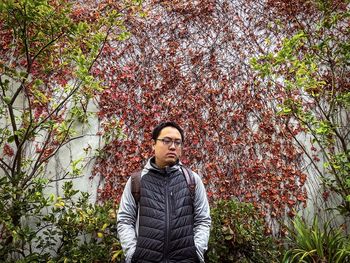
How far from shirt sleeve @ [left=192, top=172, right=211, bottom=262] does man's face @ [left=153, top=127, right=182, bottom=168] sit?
0.23 meters

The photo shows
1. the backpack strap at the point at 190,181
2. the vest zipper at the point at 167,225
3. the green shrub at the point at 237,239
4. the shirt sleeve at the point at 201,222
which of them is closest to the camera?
the vest zipper at the point at 167,225

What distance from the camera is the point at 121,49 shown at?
4730 mm

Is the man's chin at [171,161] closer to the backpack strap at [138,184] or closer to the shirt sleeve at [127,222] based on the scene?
the backpack strap at [138,184]

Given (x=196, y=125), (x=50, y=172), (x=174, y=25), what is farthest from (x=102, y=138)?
(x=174, y=25)

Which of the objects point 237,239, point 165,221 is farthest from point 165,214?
point 237,239

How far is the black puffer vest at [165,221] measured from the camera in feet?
6.73

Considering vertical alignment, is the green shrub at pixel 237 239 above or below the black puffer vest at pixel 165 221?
below

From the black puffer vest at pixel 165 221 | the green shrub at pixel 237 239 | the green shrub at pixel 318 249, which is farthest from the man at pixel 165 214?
the green shrub at pixel 318 249

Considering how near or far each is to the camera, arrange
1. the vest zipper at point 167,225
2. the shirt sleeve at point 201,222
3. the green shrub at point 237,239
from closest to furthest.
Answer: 1. the vest zipper at point 167,225
2. the shirt sleeve at point 201,222
3. the green shrub at point 237,239

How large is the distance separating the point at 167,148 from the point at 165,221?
0.48 meters

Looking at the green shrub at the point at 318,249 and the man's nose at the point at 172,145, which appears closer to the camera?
the man's nose at the point at 172,145

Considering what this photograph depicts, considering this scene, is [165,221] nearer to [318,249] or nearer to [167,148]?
[167,148]

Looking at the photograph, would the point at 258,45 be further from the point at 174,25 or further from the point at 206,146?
the point at 206,146

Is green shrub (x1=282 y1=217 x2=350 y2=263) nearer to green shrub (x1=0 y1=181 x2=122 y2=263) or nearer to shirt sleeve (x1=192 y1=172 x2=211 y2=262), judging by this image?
shirt sleeve (x1=192 y1=172 x2=211 y2=262)
